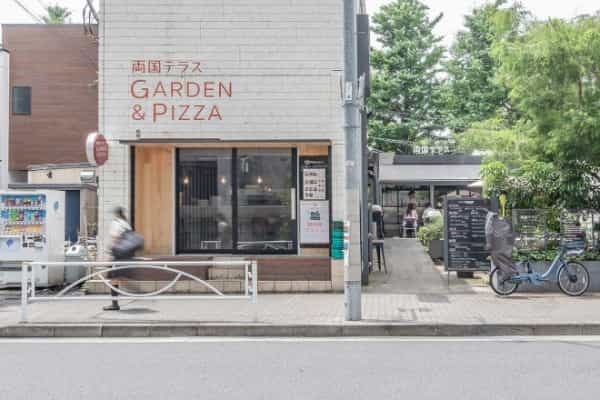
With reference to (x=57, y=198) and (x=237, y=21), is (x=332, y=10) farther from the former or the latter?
(x=57, y=198)

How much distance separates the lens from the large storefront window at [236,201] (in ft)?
46.5

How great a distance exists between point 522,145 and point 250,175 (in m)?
6.47

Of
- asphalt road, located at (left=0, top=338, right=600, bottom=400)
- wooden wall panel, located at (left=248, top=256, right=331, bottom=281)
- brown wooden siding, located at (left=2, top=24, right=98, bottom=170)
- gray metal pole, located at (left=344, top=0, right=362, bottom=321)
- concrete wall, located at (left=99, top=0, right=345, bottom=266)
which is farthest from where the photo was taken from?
brown wooden siding, located at (left=2, top=24, right=98, bottom=170)

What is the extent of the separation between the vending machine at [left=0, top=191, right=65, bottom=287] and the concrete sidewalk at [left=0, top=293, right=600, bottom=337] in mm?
1770

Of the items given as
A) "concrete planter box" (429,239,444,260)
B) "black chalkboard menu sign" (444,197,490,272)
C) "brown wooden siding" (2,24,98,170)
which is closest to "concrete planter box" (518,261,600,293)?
"black chalkboard menu sign" (444,197,490,272)

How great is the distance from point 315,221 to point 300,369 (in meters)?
6.56

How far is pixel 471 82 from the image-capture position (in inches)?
1460

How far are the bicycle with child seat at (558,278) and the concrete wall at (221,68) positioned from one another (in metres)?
3.79

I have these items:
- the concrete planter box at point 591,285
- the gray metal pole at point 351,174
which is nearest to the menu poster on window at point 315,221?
the gray metal pole at point 351,174

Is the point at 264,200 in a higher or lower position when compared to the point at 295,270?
higher

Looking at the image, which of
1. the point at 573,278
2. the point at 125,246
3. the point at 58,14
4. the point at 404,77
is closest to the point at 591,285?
the point at 573,278

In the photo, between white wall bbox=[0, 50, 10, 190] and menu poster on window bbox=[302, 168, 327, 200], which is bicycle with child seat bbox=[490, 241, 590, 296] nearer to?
menu poster on window bbox=[302, 168, 327, 200]

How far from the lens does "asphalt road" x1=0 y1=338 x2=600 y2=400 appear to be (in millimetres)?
6461

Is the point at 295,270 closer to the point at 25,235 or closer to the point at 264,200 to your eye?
the point at 264,200
